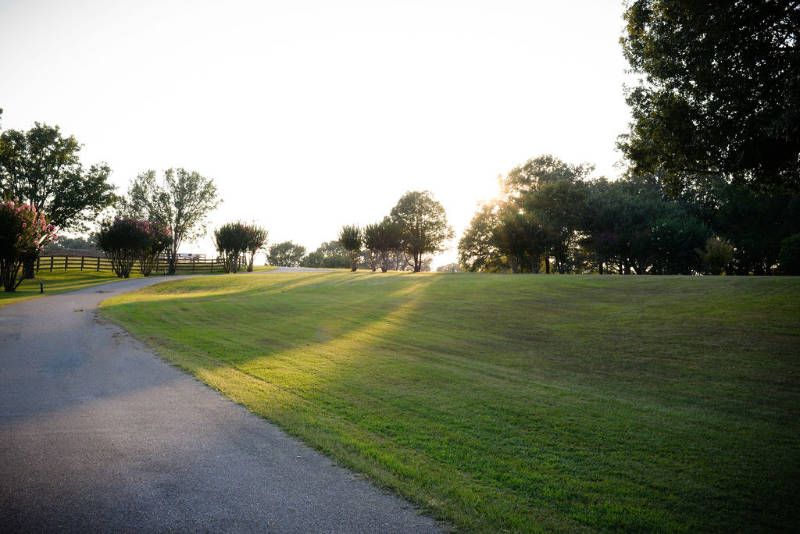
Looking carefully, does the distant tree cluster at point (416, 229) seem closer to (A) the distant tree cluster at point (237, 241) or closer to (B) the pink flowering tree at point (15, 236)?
(A) the distant tree cluster at point (237, 241)

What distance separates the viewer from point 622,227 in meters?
49.8

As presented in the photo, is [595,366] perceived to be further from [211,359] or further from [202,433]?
[211,359]

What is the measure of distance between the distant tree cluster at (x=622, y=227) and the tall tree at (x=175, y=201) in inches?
1527

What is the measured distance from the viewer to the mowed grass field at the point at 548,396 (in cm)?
461

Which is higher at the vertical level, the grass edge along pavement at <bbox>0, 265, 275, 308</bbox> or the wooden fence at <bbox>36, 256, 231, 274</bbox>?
the wooden fence at <bbox>36, 256, 231, 274</bbox>

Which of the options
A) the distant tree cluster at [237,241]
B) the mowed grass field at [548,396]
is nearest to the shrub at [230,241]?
the distant tree cluster at [237,241]

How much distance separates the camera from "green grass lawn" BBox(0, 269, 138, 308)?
25663mm

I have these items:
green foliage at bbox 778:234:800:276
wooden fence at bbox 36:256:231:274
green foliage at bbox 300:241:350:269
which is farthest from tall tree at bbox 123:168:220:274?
green foliage at bbox 778:234:800:276

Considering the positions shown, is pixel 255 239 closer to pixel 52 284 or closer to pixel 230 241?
pixel 230 241

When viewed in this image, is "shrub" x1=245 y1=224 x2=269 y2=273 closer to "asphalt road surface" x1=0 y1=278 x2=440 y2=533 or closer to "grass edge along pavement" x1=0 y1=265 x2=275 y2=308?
"grass edge along pavement" x1=0 y1=265 x2=275 y2=308

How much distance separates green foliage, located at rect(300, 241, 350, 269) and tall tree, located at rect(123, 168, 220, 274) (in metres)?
23.3

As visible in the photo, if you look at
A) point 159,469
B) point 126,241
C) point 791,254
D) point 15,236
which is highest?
point 791,254

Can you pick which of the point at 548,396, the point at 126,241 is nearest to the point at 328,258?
the point at 126,241

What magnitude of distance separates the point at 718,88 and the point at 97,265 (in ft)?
189
